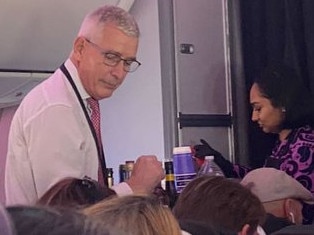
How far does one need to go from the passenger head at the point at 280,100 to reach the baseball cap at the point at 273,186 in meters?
0.43

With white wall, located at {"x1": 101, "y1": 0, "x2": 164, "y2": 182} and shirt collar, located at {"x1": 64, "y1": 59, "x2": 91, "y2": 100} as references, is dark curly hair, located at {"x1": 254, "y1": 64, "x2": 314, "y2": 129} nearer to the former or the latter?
white wall, located at {"x1": 101, "y1": 0, "x2": 164, "y2": 182}

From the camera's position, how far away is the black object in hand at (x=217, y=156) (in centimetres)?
321

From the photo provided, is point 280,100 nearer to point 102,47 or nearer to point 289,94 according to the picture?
point 289,94

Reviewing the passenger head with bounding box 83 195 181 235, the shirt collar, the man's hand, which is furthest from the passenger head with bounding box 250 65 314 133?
the passenger head with bounding box 83 195 181 235

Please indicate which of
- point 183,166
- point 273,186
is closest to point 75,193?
point 273,186

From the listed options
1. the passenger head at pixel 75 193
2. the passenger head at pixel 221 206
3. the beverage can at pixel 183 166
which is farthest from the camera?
the beverage can at pixel 183 166

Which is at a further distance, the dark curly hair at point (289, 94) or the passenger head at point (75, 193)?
the dark curly hair at point (289, 94)

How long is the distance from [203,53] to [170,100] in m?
0.29

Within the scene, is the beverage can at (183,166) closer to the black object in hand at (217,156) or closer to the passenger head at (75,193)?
the black object in hand at (217,156)

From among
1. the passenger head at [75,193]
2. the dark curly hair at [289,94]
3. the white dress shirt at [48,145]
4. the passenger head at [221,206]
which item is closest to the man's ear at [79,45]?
the white dress shirt at [48,145]

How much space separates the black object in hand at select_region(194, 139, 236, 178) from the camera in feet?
10.5

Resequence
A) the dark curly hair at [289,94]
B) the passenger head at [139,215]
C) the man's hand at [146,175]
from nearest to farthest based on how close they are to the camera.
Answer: the passenger head at [139,215] < the man's hand at [146,175] < the dark curly hair at [289,94]

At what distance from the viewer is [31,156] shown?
7.13 feet

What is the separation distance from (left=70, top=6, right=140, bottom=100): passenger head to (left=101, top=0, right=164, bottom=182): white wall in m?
1.00
